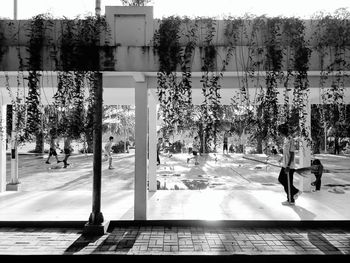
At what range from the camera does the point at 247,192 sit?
10234 millimetres

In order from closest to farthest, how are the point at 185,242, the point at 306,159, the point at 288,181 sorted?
the point at 185,242
the point at 288,181
the point at 306,159

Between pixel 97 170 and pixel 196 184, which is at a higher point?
pixel 97 170

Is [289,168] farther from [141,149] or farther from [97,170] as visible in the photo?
[97,170]

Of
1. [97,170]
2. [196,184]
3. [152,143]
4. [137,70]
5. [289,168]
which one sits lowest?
[196,184]

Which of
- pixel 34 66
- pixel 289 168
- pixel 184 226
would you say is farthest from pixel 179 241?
pixel 34 66

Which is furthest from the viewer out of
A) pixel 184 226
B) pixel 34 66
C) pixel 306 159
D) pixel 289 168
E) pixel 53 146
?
pixel 306 159

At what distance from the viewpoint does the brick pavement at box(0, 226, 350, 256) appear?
5.23 m

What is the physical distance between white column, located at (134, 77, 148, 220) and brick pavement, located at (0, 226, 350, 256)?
427 millimetres

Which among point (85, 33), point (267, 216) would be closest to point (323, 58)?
point (267, 216)

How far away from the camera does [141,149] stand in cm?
682

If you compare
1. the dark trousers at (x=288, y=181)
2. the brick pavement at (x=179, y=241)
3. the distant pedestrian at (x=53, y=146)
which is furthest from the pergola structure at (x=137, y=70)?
the dark trousers at (x=288, y=181)

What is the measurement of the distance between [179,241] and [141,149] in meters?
2.02

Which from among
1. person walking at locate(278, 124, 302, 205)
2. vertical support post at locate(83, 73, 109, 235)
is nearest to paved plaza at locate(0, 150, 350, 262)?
vertical support post at locate(83, 73, 109, 235)

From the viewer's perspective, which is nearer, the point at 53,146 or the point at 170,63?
the point at 170,63
